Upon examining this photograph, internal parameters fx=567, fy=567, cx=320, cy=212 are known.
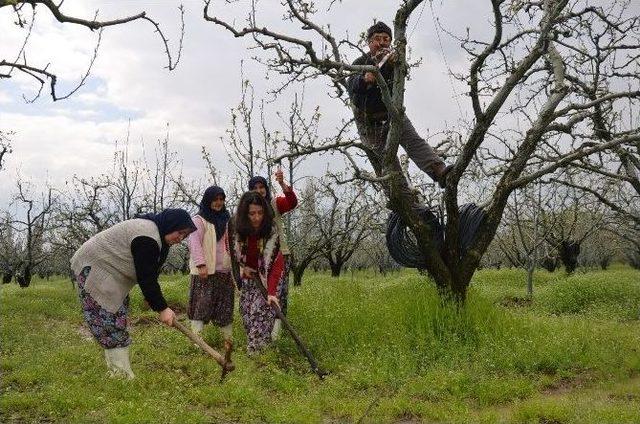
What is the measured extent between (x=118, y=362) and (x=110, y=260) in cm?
109

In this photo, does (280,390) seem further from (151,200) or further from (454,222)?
(151,200)

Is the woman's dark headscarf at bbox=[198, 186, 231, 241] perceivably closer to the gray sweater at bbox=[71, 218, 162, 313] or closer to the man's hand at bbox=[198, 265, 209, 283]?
the man's hand at bbox=[198, 265, 209, 283]

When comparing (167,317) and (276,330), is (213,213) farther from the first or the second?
(167,317)

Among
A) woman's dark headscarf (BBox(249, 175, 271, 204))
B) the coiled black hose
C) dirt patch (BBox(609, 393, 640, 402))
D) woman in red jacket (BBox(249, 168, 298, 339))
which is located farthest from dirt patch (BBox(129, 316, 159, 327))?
dirt patch (BBox(609, 393, 640, 402))

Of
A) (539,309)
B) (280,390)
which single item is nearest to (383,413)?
(280,390)

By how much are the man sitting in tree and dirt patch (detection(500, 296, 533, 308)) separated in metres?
8.24

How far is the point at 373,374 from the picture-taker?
5.96 meters

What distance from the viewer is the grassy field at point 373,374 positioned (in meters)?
4.96

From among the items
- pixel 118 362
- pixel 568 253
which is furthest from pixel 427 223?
pixel 568 253

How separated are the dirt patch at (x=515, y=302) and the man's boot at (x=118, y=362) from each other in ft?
34.7

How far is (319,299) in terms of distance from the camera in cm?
1028

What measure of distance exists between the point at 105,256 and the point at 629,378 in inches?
225

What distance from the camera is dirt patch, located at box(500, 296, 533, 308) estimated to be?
47.1 feet

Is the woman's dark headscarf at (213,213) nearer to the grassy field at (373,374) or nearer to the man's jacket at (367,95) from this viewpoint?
the grassy field at (373,374)
